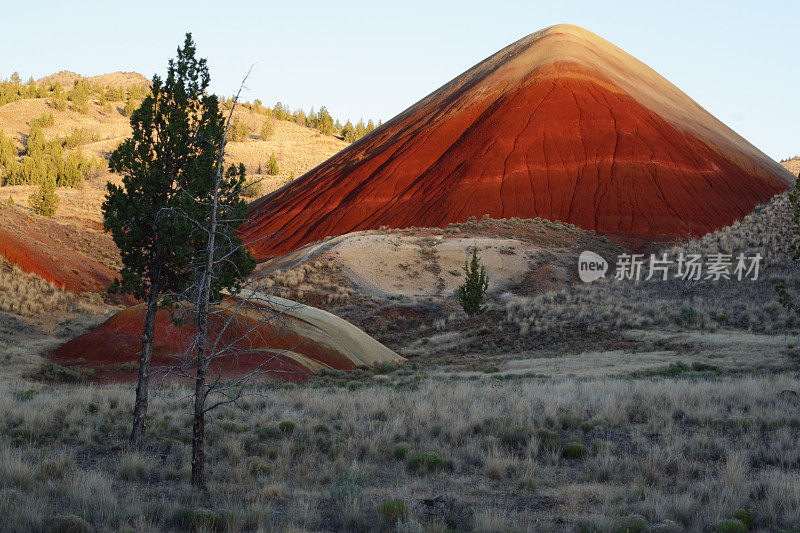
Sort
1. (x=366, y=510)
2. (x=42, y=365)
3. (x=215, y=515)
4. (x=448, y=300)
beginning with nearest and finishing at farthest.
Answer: (x=215, y=515), (x=366, y=510), (x=42, y=365), (x=448, y=300)

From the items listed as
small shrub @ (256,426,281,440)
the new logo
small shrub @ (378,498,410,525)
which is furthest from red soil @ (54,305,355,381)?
the new logo

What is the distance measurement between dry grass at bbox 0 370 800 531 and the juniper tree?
2.09 m

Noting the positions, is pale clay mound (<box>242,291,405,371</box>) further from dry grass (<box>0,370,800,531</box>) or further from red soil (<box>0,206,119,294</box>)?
red soil (<box>0,206,119,294</box>)

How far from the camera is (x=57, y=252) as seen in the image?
135 feet

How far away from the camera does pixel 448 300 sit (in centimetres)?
3919

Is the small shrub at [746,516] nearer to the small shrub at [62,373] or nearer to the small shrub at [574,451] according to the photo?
the small shrub at [574,451]

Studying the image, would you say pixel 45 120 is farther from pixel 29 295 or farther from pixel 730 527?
pixel 730 527

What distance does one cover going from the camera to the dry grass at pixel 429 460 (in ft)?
22.2

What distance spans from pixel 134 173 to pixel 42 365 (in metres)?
13.4

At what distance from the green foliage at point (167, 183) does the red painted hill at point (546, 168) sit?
43.4m

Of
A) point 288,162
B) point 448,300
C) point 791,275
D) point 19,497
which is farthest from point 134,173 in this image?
point 288,162

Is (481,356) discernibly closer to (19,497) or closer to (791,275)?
(791,275)

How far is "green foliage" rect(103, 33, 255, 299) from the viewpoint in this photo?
10.7m

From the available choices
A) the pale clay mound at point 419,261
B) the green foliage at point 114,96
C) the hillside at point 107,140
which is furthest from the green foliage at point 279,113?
the pale clay mound at point 419,261
